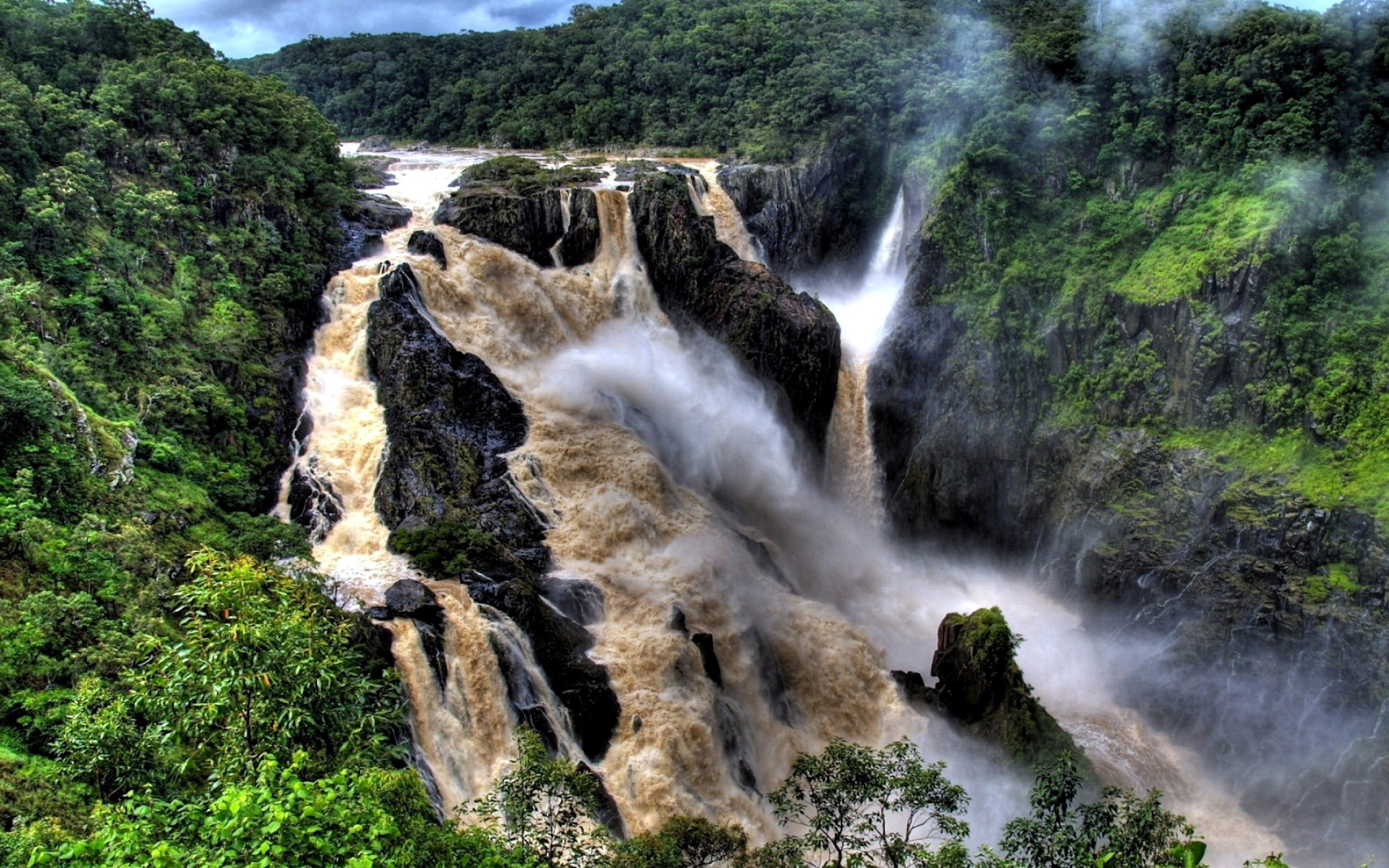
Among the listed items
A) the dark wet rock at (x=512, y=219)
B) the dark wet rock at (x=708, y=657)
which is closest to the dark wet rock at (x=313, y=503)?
the dark wet rock at (x=708, y=657)

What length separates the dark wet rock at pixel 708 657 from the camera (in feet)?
68.7

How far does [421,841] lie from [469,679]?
974cm

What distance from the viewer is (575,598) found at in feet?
70.5

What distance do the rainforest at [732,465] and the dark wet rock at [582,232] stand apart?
162mm

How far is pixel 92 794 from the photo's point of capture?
1132cm

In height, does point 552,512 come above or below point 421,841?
below

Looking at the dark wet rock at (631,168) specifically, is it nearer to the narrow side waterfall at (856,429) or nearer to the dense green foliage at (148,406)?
the narrow side waterfall at (856,429)

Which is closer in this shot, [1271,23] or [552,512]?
[552,512]

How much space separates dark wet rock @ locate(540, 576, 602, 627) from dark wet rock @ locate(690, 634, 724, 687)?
2496mm

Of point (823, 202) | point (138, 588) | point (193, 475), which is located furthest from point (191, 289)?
point (823, 202)

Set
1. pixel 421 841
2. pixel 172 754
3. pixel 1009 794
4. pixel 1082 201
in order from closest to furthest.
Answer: pixel 421 841
pixel 172 754
pixel 1009 794
pixel 1082 201

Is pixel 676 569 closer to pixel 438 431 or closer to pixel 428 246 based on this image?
pixel 438 431

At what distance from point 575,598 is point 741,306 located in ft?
46.6

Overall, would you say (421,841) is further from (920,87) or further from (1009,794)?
(920,87)
